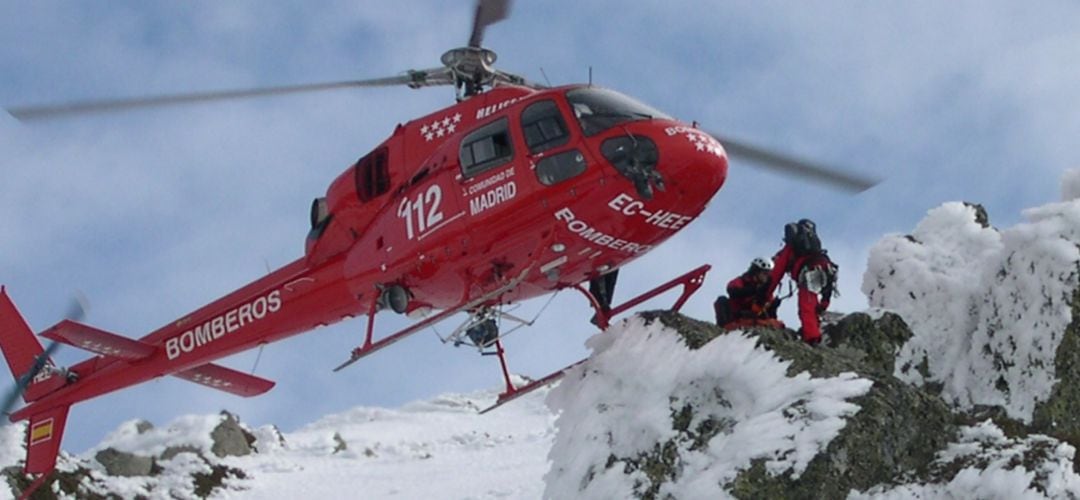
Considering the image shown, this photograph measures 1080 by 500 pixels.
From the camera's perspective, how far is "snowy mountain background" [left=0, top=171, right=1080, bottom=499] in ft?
32.3

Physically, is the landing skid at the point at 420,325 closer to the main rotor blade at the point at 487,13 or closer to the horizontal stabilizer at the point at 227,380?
Answer: the main rotor blade at the point at 487,13

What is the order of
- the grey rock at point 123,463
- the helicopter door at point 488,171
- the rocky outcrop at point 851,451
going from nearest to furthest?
the rocky outcrop at point 851,451
the helicopter door at point 488,171
the grey rock at point 123,463

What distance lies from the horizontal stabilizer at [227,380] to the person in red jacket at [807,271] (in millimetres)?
8556

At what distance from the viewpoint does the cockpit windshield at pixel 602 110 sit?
12.3 meters

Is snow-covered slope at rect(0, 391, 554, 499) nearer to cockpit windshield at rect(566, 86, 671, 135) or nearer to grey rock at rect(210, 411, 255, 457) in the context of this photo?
grey rock at rect(210, 411, 255, 457)

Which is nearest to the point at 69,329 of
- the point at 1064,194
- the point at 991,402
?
the point at 991,402

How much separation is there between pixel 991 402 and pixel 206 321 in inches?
391

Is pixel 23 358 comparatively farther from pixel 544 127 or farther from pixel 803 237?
pixel 803 237

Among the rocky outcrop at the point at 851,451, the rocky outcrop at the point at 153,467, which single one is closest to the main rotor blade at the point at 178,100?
the rocky outcrop at the point at 851,451

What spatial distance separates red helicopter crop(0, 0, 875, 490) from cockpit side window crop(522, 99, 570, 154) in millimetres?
13

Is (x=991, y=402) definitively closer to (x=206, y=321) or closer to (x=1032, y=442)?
(x=1032, y=442)

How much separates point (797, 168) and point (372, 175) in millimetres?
4912

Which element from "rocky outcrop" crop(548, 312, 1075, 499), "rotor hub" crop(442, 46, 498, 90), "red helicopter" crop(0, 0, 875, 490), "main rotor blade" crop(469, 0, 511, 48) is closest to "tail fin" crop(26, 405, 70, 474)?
"red helicopter" crop(0, 0, 875, 490)

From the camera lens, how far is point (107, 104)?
13.8 m
